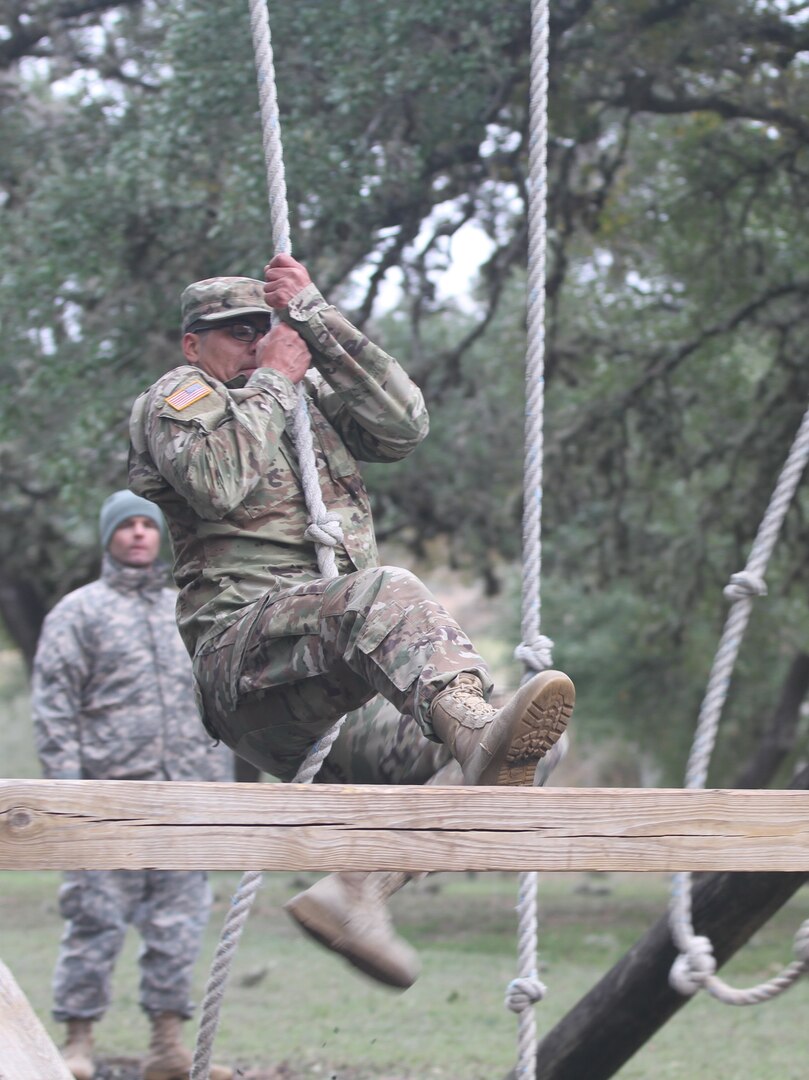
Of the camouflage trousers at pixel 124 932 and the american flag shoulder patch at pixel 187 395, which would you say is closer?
the american flag shoulder patch at pixel 187 395

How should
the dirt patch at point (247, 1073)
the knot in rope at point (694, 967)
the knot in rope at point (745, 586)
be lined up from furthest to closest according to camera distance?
the dirt patch at point (247, 1073), the knot in rope at point (745, 586), the knot in rope at point (694, 967)

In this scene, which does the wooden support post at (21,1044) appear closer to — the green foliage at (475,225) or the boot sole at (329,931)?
the boot sole at (329,931)

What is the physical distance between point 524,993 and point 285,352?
5.41ft

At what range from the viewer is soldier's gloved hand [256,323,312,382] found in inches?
148

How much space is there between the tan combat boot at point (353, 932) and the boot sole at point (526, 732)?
1.46 feet

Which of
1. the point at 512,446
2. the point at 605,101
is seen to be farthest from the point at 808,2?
the point at 512,446

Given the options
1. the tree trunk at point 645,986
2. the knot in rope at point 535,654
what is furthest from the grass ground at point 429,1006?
the knot in rope at point 535,654

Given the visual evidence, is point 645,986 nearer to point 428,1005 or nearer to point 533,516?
point 533,516

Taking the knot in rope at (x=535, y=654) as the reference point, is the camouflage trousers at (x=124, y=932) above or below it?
below

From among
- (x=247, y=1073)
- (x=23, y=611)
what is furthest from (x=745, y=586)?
(x=23, y=611)

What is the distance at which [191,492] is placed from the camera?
3.50 metres

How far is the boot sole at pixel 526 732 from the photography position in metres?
2.88

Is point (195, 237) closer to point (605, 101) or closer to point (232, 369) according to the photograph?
point (605, 101)

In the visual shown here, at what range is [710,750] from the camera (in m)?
3.99
